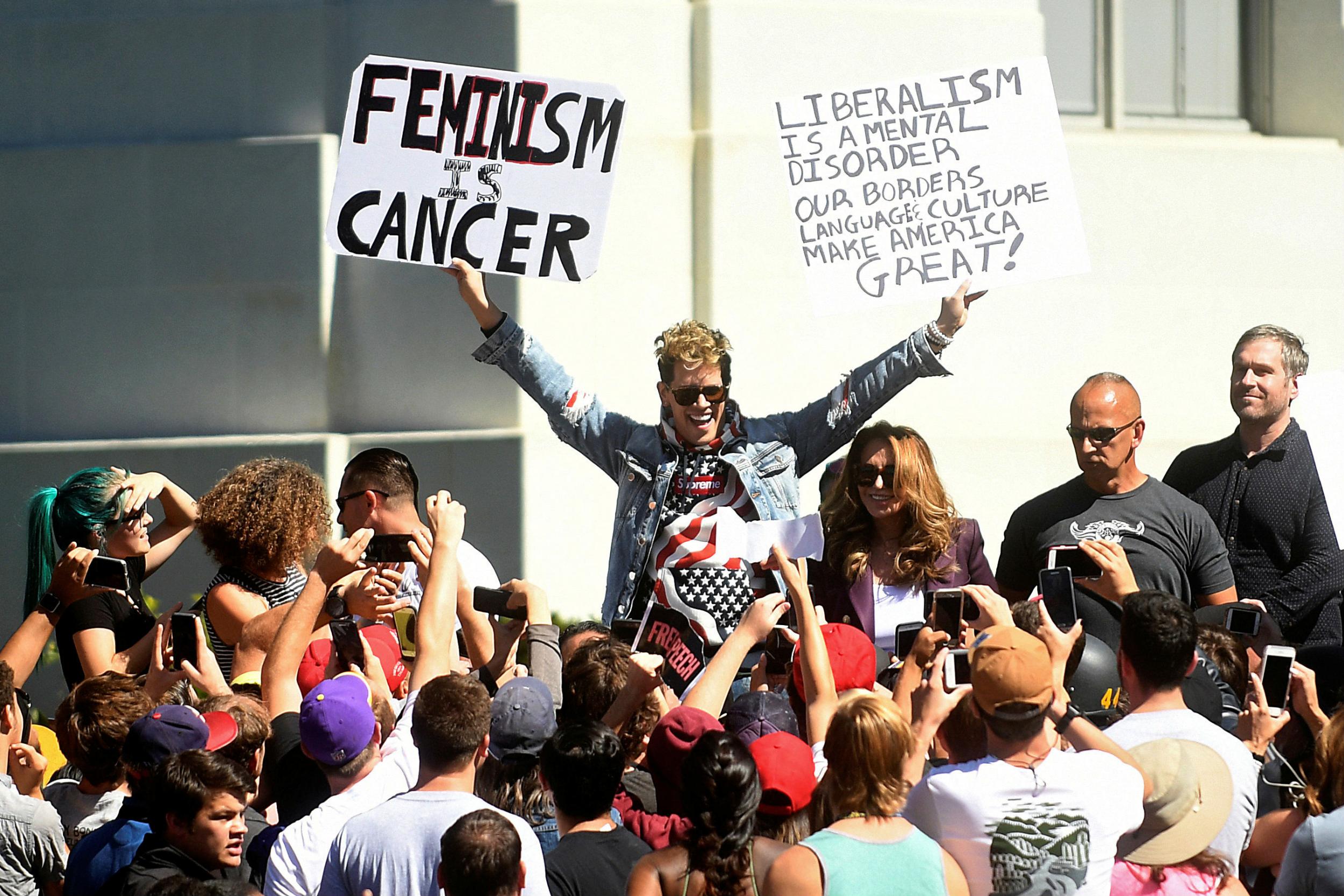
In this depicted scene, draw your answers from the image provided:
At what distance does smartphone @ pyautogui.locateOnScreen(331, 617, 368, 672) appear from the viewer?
197 inches

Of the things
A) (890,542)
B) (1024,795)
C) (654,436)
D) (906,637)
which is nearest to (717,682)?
(906,637)

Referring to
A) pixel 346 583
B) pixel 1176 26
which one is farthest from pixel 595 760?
pixel 1176 26

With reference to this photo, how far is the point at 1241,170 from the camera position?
9844mm

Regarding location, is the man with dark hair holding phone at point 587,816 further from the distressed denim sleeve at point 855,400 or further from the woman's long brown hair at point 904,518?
the distressed denim sleeve at point 855,400

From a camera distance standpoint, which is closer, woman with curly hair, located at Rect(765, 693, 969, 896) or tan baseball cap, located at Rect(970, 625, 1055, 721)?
woman with curly hair, located at Rect(765, 693, 969, 896)

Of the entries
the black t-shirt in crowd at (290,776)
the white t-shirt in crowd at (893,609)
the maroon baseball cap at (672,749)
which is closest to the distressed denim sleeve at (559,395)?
the white t-shirt in crowd at (893,609)

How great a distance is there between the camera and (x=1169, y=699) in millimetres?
4270

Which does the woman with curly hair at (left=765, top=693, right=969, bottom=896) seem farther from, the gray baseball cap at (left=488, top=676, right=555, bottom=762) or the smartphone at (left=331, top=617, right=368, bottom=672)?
the smartphone at (left=331, top=617, right=368, bottom=672)

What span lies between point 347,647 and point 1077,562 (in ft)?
7.65

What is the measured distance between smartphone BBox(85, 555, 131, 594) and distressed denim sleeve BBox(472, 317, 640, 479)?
57.0 inches

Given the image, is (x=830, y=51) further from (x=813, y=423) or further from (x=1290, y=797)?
(x=1290, y=797)

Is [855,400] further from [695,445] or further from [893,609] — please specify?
[893,609]

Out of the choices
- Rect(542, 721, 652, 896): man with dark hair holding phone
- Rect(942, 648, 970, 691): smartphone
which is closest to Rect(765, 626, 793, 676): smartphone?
Rect(942, 648, 970, 691): smartphone

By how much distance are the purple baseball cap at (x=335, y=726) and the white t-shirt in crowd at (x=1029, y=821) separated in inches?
53.1
